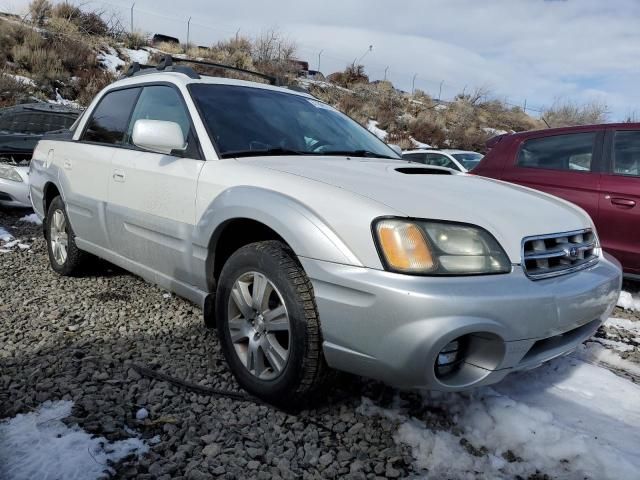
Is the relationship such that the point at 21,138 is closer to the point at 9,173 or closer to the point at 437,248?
the point at 9,173

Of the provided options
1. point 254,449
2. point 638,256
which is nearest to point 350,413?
point 254,449

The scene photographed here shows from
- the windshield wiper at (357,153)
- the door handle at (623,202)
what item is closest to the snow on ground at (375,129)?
the door handle at (623,202)

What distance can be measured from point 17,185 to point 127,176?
14.0ft

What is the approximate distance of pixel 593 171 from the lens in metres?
4.51

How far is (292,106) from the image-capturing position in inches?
134

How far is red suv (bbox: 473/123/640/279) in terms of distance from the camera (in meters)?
4.21

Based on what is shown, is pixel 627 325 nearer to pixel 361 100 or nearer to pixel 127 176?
pixel 127 176

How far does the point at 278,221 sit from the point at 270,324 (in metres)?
0.47

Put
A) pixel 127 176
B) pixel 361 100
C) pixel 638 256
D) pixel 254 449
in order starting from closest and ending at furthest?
pixel 254 449, pixel 127 176, pixel 638 256, pixel 361 100

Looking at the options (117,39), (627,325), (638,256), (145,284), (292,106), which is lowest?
(145,284)

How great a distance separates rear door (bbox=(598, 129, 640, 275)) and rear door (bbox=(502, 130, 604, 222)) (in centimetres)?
7

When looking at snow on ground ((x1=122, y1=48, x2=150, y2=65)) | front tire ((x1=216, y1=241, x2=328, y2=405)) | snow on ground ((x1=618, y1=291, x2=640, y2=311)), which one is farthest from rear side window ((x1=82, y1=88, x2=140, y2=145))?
snow on ground ((x1=122, y1=48, x2=150, y2=65))

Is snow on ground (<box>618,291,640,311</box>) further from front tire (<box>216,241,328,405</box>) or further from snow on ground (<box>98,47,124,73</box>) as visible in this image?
snow on ground (<box>98,47,124,73</box>)

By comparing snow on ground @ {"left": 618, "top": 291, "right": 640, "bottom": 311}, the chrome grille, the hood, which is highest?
the hood
